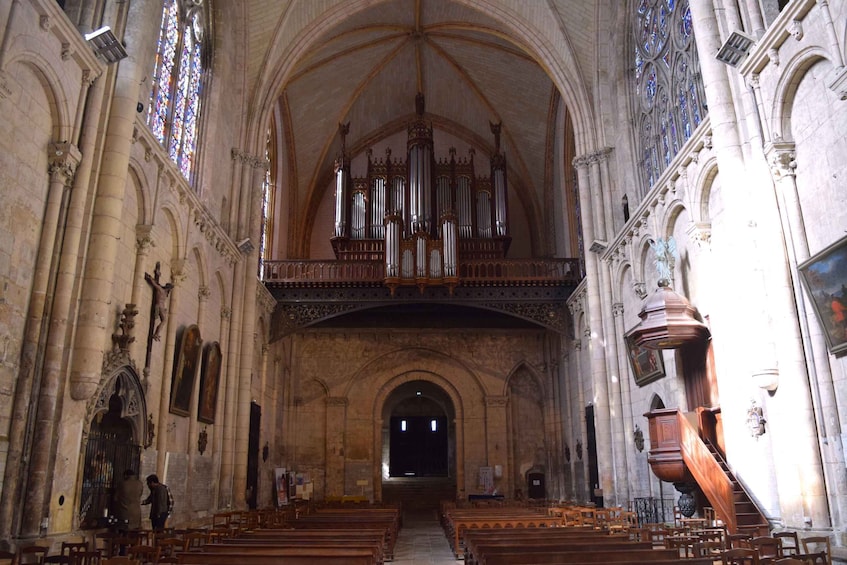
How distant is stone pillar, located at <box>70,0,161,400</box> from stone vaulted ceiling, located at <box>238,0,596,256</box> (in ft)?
27.8

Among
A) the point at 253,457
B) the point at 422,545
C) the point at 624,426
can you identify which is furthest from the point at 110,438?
the point at 624,426

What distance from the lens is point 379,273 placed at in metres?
19.6

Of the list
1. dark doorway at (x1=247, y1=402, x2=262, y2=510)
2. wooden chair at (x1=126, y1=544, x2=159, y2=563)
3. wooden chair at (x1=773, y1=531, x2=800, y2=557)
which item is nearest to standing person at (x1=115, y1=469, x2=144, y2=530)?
wooden chair at (x1=126, y1=544, x2=159, y2=563)

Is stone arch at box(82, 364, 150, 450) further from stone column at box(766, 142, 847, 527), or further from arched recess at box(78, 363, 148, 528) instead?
stone column at box(766, 142, 847, 527)

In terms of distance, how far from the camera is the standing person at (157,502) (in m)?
9.73

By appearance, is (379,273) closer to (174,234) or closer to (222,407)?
(222,407)

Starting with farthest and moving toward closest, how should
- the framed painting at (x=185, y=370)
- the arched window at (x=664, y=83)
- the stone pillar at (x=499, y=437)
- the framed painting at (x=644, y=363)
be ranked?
the stone pillar at (x=499, y=437), the framed painting at (x=644, y=363), the arched window at (x=664, y=83), the framed painting at (x=185, y=370)

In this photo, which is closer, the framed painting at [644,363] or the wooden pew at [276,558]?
the wooden pew at [276,558]

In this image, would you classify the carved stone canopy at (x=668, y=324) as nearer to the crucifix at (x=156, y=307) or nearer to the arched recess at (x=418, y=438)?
the crucifix at (x=156, y=307)

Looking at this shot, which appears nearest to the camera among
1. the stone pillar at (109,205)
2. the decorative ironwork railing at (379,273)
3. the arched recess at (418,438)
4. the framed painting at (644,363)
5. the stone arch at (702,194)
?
the stone pillar at (109,205)

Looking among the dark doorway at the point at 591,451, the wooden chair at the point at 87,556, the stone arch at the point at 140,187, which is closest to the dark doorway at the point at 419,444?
the dark doorway at the point at 591,451

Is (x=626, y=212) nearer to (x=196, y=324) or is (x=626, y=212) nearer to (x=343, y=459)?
(x=196, y=324)

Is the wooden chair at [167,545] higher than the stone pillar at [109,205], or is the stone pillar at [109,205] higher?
the stone pillar at [109,205]

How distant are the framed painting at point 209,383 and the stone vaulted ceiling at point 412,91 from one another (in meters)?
8.22
